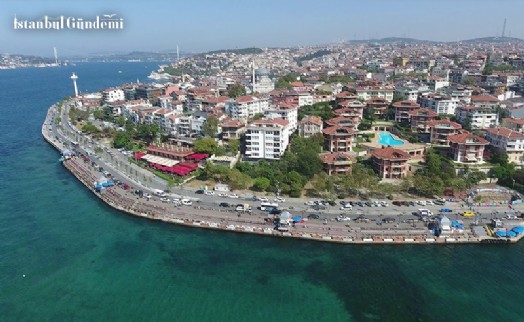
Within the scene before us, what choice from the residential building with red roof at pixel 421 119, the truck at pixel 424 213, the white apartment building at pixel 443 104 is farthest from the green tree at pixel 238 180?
the white apartment building at pixel 443 104

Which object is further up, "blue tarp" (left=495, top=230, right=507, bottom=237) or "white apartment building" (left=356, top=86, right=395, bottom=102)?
"white apartment building" (left=356, top=86, right=395, bottom=102)

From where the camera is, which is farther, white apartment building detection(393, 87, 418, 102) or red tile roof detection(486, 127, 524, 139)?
white apartment building detection(393, 87, 418, 102)

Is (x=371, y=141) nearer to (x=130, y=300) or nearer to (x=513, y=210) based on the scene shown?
(x=513, y=210)

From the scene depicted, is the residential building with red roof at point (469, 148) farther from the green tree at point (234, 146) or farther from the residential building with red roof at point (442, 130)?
the green tree at point (234, 146)

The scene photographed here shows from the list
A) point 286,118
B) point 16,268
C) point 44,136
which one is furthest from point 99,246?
point 44,136

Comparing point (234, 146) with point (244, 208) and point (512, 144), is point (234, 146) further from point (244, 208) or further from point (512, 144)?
point (512, 144)

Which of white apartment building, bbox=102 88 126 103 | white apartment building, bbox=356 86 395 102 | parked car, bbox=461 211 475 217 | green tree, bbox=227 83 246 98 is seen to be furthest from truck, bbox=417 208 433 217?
white apartment building, bbox=102 88 126 103

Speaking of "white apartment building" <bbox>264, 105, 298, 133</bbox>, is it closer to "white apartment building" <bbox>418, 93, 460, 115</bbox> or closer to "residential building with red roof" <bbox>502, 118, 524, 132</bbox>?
"white apartment building" <bbox>418, 93, 460, 115</bbox>
